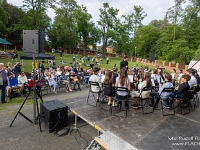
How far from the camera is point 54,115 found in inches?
137

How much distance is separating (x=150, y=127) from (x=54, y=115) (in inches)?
96.3

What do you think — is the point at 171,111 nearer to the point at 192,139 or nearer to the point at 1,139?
the point at 192,139

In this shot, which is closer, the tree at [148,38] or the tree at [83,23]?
the tree at [148,38]

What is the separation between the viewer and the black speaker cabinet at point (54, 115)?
3.43m

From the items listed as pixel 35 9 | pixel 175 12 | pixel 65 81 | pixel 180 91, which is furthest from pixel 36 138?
pixel 175 12

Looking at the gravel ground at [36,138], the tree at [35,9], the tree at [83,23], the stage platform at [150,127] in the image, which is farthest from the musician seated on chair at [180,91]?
the tree at [83,23]

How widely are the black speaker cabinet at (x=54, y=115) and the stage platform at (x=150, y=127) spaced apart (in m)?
0.42

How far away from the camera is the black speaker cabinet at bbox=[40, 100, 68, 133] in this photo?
11.3 feet

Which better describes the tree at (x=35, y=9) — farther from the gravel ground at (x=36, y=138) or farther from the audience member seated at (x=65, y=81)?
the gravel ground at (x=36, y=138)

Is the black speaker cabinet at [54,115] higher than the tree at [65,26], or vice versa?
the tree at [65,26]

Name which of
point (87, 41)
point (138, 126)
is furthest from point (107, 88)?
point (87, 41)

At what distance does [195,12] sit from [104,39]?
78.0 ft

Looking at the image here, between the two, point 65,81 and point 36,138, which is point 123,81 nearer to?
point 36,138

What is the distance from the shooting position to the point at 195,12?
18.5 metres
